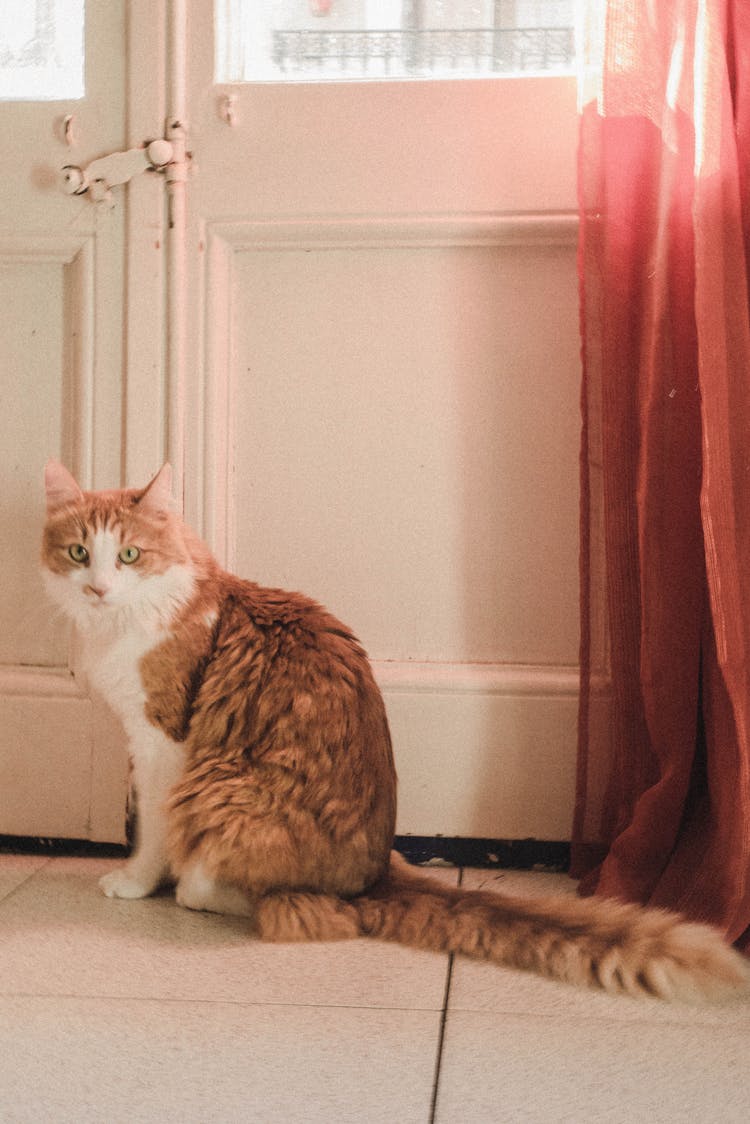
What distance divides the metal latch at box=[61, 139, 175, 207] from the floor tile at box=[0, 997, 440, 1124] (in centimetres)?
122

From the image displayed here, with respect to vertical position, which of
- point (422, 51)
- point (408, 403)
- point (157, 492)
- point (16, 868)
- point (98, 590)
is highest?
point (422, 51)

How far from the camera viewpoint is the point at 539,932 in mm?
1229

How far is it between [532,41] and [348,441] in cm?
70

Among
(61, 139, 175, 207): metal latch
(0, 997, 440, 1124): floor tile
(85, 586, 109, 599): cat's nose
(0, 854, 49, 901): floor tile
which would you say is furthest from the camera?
(61, 139, 175, 207): metal latch

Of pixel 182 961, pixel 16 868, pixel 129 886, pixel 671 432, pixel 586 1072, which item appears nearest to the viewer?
pixel 586 1072

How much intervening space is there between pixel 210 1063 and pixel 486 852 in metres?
0.76

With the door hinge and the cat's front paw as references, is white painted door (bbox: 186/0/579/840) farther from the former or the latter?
the cat's front paw

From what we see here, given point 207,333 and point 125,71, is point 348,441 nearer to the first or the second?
point 207,333

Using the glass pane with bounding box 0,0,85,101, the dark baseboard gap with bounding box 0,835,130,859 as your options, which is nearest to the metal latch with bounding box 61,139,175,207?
the glass pane with bounding box 0,0,85,101

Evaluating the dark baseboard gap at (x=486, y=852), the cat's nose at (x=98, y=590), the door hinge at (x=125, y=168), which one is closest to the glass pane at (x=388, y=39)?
the door hinge at (x=125, y=168)

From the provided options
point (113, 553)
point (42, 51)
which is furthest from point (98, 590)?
point (42, 51)

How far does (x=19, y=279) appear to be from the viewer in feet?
5.81

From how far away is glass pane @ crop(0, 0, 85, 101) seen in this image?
1745 mm

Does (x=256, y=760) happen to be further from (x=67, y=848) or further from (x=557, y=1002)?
(x=67, y=848)
